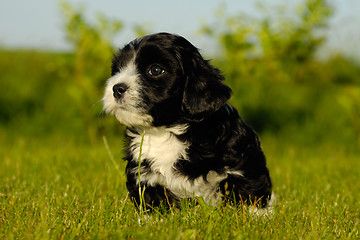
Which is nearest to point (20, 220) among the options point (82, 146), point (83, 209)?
point (83, 209)

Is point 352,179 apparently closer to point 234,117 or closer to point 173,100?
Answer: point 234,117

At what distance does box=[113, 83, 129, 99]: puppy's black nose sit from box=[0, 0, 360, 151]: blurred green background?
3.30 m

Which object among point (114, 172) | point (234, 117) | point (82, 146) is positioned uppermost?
point (234, 117)

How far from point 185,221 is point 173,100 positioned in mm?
915

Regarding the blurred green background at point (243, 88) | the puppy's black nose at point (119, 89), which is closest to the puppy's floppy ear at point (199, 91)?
the puppy's black nose at point (119, 89)

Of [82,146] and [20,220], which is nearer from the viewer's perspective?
[20,220]

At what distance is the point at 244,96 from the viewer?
26.2 feet

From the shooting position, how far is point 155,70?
338 centimetres

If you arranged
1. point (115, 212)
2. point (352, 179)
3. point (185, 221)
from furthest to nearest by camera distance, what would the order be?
point (352, 179)
point (115, 212)
point (185, 221)

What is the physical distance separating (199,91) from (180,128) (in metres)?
0.33

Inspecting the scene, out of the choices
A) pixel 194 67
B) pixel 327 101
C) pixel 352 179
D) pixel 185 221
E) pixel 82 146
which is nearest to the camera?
pixel 185 221

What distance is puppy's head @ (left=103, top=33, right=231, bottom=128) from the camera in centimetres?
324

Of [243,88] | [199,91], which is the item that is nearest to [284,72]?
[243,88]

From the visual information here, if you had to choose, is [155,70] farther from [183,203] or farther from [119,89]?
[183,203]
